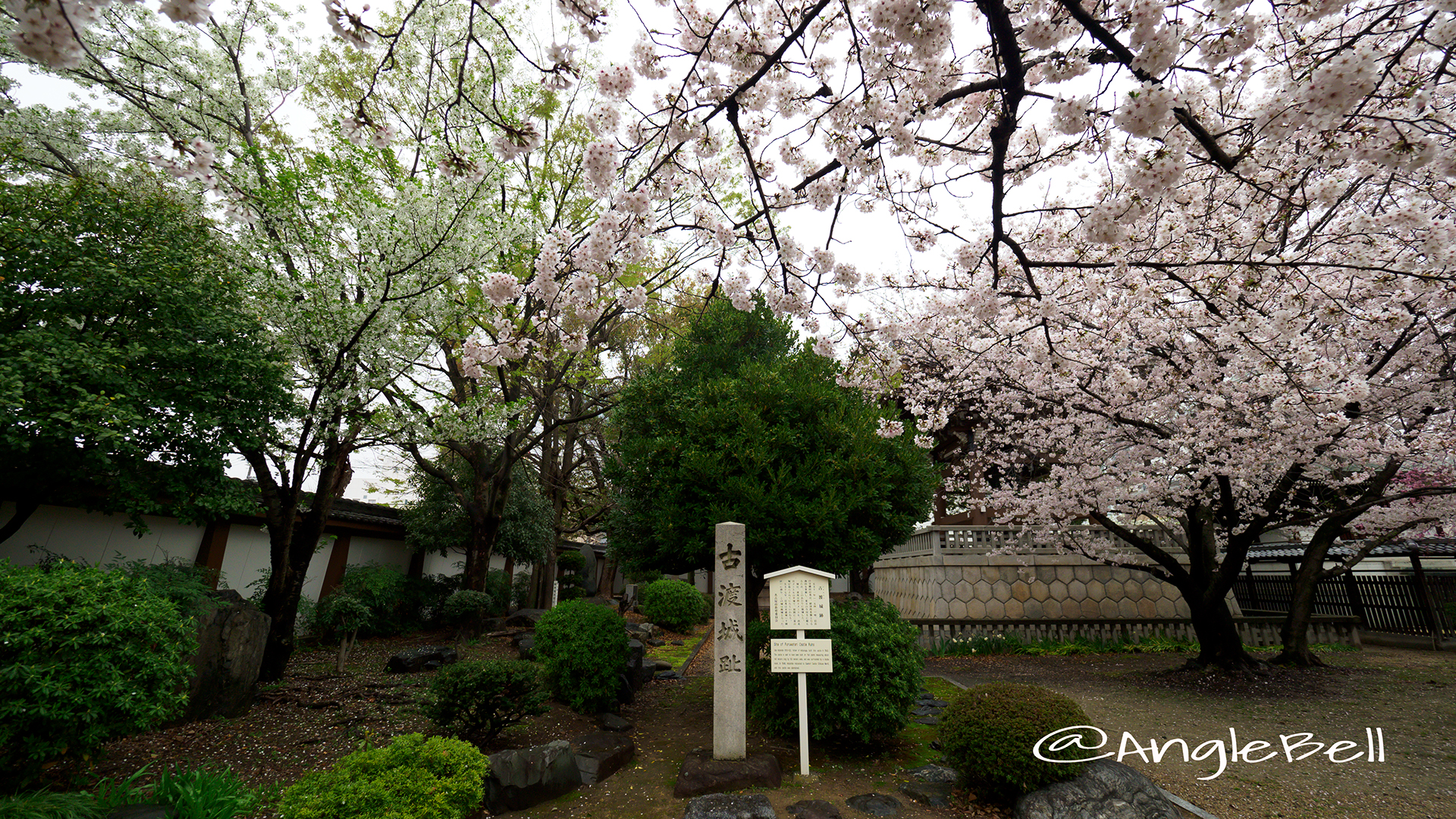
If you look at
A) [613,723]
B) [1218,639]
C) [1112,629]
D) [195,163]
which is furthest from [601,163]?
[1112,629]

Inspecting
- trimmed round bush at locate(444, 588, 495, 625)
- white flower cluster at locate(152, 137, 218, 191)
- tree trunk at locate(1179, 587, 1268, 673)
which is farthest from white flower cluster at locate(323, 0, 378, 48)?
tree trunk at locate(1179, 587, 1268, 673)

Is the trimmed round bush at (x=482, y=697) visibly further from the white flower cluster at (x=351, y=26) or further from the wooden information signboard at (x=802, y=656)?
the white flower cluster at (x=351, y=26)

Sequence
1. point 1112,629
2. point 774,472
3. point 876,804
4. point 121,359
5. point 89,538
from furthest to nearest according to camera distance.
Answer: point 1112,629, point 89,538, point 774,472, point 121,359, point 876,804

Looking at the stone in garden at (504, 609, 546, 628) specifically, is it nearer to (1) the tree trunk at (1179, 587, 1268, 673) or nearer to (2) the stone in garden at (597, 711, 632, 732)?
(2) the stone in garden at (597, 711, 632, 732)

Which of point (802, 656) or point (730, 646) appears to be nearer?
point (802, 656)

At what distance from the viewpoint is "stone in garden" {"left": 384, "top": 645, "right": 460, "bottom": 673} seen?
916cm

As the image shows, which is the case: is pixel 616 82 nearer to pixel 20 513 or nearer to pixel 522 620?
pixel 20 513

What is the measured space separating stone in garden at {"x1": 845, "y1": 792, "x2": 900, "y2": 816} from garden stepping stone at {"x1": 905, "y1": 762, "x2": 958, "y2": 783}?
50 centimetres

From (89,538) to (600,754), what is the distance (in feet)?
27.5

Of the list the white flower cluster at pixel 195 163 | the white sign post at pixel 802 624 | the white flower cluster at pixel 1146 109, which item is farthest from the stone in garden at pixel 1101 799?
the white flower cluster at pixel 195 163

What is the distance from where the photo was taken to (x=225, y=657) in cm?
666

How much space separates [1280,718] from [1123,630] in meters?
6.75

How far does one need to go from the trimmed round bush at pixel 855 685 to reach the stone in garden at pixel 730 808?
4.70 feet

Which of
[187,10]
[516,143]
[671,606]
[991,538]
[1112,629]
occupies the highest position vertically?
[516,143]
